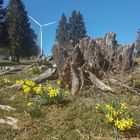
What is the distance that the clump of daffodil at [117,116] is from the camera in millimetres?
6059

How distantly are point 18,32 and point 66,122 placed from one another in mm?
45414

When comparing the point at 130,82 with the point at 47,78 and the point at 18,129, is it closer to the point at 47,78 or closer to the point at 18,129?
the point at 47,78

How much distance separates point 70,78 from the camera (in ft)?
31.4

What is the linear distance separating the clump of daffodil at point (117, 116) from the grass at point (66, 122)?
16cm

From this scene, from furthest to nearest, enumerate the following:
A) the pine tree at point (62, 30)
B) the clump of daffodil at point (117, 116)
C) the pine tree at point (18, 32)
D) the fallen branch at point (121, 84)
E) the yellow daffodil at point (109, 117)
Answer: the pine tree at point (62, 30)
the pine tree at point (18, 32)
the fallen branch at point (121, 84)
the yellow daffodil at point (109, 117)
the clump of daffodil at point (117, 116)

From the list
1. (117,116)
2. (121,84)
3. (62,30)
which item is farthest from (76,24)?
(117,116)

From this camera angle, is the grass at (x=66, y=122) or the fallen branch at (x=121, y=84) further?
the fallen branch at (x=121, y=84)

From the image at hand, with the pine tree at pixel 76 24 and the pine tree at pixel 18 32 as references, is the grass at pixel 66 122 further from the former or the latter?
the pine tree at pixel 76 24

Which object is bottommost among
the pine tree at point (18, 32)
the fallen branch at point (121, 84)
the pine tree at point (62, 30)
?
the fallen branch at point (121, 84)

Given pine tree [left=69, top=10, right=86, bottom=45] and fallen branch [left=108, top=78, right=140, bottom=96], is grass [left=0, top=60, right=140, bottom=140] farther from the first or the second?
pine tree [left=69, top=10, right=86, bottom=45]

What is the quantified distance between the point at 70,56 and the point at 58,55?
41 cm

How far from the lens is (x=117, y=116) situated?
6348 millimetres

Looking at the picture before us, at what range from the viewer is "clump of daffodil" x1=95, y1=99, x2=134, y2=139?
19.9 feet

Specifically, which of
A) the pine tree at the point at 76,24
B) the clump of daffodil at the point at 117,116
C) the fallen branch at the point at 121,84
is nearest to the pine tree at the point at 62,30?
the pine tree at the point at 76,24
